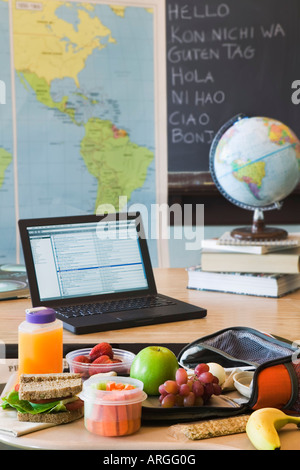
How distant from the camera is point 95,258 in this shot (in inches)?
68.3

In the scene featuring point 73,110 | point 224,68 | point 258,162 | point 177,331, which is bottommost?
point 177,331

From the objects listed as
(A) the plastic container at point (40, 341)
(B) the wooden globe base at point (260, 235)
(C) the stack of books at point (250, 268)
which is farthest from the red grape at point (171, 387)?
(B) the wooden globe base at point (260, 235)

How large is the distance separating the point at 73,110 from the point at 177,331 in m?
1.49

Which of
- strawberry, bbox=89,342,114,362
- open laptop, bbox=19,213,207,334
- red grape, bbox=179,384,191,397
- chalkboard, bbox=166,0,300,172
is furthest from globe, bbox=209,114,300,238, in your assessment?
chalkboard, bbox=166,0,300,172

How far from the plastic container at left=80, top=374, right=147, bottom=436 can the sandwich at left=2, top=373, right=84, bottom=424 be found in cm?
5

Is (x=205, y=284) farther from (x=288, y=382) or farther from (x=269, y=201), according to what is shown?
(x=288, y=382)

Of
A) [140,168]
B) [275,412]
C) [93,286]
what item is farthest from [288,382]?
[140,168]

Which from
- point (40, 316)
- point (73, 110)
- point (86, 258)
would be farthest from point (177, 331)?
point (73, 110)

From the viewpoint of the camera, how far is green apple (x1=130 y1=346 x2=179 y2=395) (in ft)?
3.56

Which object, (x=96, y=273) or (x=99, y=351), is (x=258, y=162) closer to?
(x=96, y=273)

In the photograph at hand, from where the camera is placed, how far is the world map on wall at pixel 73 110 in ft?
8.74

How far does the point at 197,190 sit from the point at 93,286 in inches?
59.1

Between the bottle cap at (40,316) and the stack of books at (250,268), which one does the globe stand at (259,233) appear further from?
the bottle cap at (40,316)

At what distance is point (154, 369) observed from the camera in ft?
3.56
